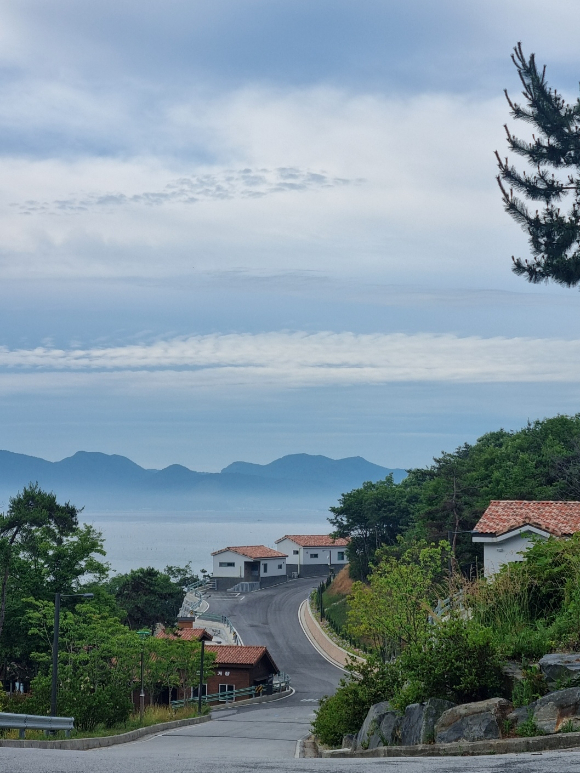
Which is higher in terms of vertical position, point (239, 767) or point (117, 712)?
point (239, 767)

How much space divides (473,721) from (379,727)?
12.0ft

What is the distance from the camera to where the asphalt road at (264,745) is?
9766mm

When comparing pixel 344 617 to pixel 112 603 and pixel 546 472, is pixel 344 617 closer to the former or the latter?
pixel 546 472

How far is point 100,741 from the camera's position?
23750 mm

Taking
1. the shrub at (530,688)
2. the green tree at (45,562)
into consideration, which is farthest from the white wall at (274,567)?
the shrub at (530,688)

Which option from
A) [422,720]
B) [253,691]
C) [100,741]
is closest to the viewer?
[422,720]

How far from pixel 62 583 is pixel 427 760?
3985 cm

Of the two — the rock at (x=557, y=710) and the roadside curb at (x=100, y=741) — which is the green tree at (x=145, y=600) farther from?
the rock at (x=557, y=710)

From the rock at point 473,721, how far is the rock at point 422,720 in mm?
161

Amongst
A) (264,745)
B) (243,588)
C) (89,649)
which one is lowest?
(264,745)

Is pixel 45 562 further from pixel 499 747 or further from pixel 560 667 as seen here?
pixel 499 747

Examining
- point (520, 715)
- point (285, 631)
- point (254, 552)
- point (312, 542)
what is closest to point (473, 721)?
point (520, 715)

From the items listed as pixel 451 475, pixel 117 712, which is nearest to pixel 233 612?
pixel 451 475

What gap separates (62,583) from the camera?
155 ft
